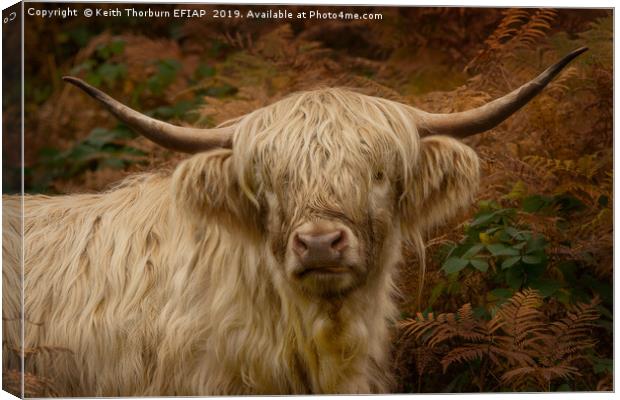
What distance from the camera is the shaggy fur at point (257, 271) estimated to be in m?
4.55

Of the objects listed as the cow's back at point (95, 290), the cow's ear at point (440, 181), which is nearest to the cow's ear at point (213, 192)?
the cow's back at point (95, 290)

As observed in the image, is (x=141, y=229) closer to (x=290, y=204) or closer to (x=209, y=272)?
(x=209, y=272)

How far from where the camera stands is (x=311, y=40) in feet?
19.4

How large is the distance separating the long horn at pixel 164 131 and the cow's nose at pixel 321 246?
611mm

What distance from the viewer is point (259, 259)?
468 centimetres

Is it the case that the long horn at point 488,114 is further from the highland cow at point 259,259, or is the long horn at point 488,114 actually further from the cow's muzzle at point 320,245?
the cow's muzzle at point 320,245

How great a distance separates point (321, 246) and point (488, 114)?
35.7 inches

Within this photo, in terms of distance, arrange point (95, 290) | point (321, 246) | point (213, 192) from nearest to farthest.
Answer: point (321, 246) < point (213, 192) < point (95, 290)

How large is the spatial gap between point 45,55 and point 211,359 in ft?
7.88

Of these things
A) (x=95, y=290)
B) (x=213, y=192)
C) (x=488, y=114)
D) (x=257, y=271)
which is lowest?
(x=95, y=290)

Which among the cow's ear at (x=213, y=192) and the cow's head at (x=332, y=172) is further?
the cow's ear at (x=213, y=192)

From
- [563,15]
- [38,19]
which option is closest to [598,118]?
[563,15]

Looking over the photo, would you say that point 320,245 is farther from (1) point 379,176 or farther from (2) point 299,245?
(1) point 379,176

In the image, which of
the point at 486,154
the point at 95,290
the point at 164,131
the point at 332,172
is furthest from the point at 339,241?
the point at 486,154
